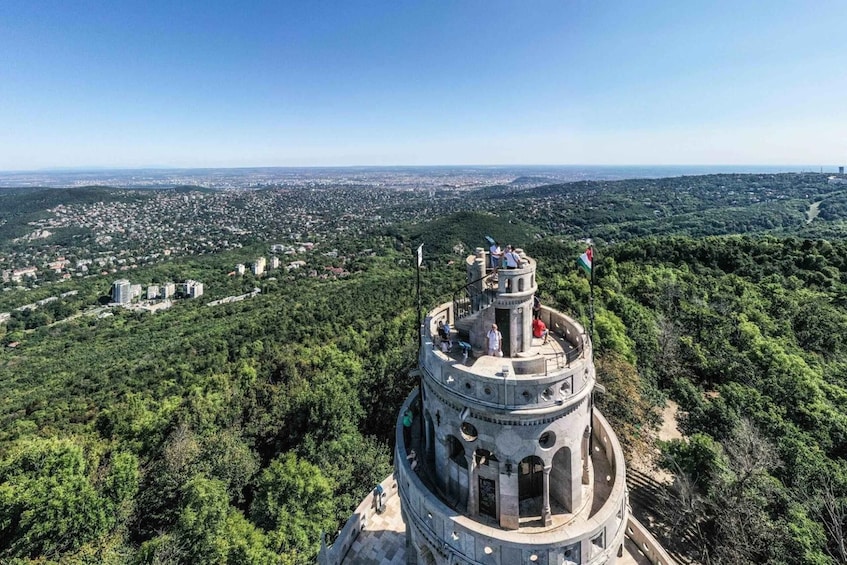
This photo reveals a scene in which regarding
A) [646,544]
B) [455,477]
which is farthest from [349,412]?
[646,544]

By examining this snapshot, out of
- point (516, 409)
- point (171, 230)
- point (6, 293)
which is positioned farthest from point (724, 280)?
point (171, 230)

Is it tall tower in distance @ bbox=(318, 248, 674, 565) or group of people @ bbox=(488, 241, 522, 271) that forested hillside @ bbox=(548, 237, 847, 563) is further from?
group of people @ bbox=(488, 241, 522, 271)

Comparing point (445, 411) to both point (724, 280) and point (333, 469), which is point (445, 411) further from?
point (724, 280)

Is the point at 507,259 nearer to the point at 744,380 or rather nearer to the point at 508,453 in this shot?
the point at 508,453

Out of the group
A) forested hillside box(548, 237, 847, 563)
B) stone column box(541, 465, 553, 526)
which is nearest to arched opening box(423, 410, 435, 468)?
stone column box(541, 465, 553, 526)

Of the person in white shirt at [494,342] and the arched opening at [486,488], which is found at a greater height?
the person in white shirt at [494,342]

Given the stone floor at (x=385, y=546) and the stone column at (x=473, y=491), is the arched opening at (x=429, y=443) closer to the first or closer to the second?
the stone column at (x=473, y=491)

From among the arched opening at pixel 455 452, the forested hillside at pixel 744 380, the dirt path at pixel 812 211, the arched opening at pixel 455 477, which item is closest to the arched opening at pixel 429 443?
the arched opening at pixel 455 452
